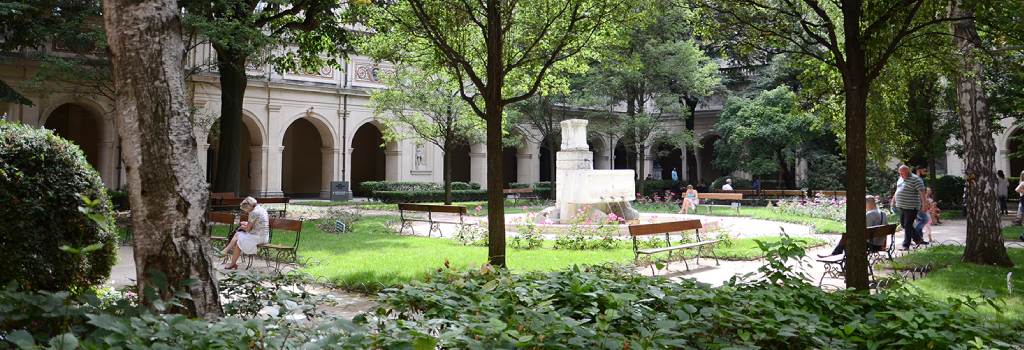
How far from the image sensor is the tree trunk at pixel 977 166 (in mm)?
8734

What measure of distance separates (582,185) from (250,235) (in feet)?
22.8

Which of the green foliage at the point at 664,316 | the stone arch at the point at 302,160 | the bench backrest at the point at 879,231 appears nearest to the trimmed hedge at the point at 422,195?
the stone arch at the point at 302,160

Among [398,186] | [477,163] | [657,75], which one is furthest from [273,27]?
[477,163]

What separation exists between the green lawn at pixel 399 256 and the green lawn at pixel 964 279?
225 centimetres

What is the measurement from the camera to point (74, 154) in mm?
6426

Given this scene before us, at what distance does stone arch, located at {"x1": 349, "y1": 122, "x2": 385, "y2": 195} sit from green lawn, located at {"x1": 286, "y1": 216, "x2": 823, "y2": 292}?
2129cm

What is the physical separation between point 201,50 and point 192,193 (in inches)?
877

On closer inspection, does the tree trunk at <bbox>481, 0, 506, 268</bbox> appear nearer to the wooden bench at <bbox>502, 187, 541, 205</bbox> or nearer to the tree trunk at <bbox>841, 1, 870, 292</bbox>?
the tree trunk at <bbox>841, 1, 870, 292</bbox>

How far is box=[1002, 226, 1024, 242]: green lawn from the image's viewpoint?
1281 cm

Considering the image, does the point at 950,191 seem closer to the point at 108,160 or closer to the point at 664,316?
the point at 664,316

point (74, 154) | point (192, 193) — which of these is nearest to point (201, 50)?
point (74, 154)

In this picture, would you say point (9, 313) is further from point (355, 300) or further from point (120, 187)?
point (120, 187)

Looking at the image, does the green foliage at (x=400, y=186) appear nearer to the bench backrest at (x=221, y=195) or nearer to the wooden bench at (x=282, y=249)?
the bench backrest at (x=221, y=195)

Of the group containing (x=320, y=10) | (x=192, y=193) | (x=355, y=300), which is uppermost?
(x=320, y=10)
